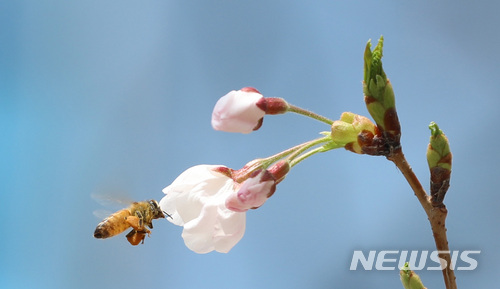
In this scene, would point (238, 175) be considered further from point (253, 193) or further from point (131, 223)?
point (131, 223)

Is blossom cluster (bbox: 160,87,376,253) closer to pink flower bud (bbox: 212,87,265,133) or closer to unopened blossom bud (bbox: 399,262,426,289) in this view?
pink flower bud (bbox: 212,87,265,133)

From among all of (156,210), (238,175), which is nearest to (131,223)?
(156,210)

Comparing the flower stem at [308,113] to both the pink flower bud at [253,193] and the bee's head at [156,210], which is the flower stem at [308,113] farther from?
the bee's head at [156,210]

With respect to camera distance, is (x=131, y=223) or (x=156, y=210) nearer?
(x=131, y=223)

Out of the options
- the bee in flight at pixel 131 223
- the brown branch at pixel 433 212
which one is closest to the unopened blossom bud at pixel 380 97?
the brown branch at pixel 433 212

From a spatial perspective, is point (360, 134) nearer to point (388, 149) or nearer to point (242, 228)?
point (388, 149)

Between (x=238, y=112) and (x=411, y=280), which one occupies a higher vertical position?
(x=238, y=112)

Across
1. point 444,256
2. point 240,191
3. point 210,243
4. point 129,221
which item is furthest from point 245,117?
point 129,221
